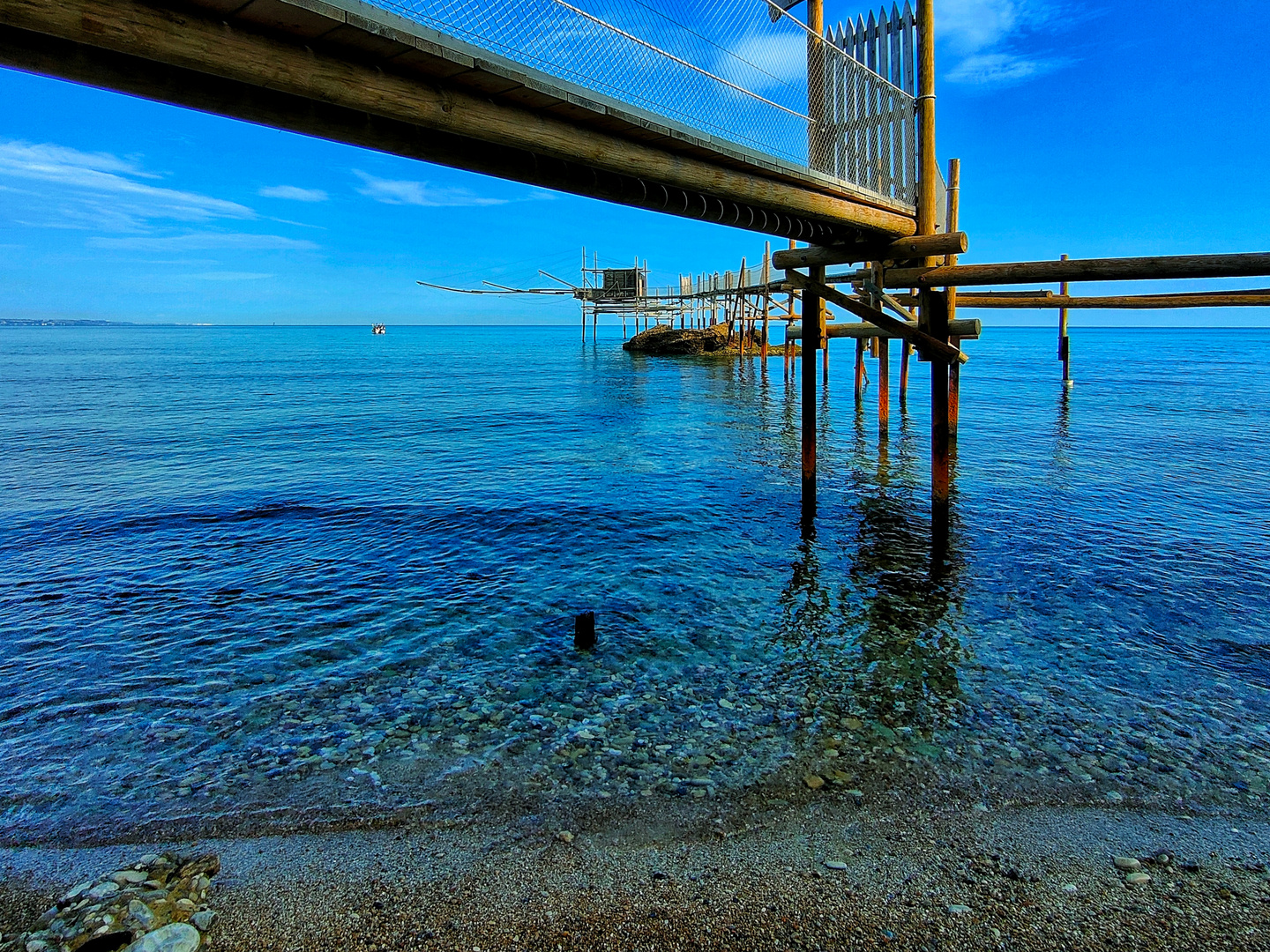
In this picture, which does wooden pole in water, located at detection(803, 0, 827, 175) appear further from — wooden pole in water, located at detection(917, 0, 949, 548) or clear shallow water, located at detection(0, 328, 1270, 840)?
clear shallow water, located at detection(0, 328, 1270, 840)

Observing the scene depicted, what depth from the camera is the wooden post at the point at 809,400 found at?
11.1 meters

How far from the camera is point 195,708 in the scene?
6180 millimetres

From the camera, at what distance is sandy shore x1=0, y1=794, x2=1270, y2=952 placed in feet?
11.8

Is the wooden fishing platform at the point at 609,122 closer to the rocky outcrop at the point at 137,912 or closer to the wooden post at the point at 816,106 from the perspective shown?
the wooden post at the point at 816,106

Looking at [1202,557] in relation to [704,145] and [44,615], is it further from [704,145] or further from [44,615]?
[44,615]

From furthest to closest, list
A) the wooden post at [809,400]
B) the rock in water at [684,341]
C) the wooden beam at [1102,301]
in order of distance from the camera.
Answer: the rock in water at [684,341], the wooden beam at [1102,301], the wooden post at [809,400]

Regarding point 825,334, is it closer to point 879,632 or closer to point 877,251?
point 877,251

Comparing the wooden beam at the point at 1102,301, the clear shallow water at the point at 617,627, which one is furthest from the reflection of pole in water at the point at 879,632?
the wooden beam at the point at 1102,301

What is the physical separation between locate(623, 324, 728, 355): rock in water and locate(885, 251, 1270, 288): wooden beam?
4816cm

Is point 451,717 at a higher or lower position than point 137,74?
lower

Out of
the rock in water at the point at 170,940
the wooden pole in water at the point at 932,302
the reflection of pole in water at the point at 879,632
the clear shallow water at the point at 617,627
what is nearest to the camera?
the rock in water at the point at 170,940

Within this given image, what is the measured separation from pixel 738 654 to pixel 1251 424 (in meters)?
24.6

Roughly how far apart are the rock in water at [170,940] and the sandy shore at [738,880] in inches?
4.3

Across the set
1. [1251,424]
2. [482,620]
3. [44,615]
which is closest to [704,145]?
[482,620]
